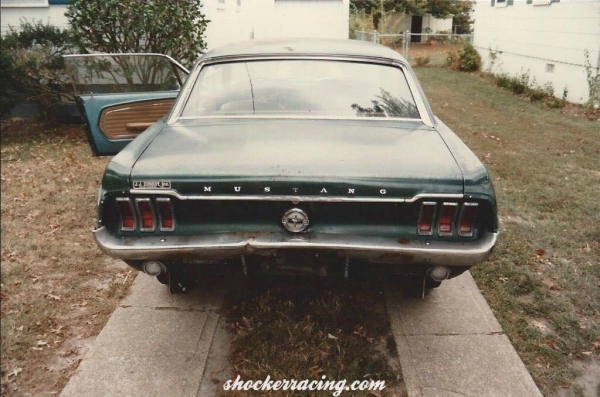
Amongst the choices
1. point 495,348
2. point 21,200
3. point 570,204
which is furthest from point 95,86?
point 570,204

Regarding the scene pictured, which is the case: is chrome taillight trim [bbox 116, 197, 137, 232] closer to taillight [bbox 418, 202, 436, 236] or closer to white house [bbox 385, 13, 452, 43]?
taillight [bbox 418, 202, 436, 236]

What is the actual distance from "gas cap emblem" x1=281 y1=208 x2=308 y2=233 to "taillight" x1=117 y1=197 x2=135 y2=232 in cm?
82

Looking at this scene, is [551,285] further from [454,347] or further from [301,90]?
[301,90]

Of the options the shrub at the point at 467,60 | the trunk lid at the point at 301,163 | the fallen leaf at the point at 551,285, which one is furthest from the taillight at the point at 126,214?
the shrub at the point at 467,60

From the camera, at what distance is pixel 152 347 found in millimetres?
3170

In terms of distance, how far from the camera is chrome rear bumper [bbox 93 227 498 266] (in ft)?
8.76

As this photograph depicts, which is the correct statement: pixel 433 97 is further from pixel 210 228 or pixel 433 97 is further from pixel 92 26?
pixel 210 228

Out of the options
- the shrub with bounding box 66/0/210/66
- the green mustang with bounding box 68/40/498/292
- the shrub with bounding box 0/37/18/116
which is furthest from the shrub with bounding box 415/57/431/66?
the green mustang with bounding box 68/40/498/292

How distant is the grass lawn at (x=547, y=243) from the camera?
3.18 meters

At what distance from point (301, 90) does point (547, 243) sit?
2559 mm

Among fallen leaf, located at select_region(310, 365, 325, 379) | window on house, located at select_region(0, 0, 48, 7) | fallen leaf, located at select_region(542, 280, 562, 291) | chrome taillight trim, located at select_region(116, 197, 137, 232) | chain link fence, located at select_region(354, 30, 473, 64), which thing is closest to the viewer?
chrome taillight trim, located at select_region(116, 197, 137, 232)

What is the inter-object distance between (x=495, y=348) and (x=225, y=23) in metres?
10.8

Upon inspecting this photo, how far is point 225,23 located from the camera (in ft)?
40.2

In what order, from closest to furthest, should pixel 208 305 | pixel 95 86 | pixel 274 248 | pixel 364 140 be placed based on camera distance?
pixel 274 248, pixel 364 140, pixel 208 305, pixel 95 86
